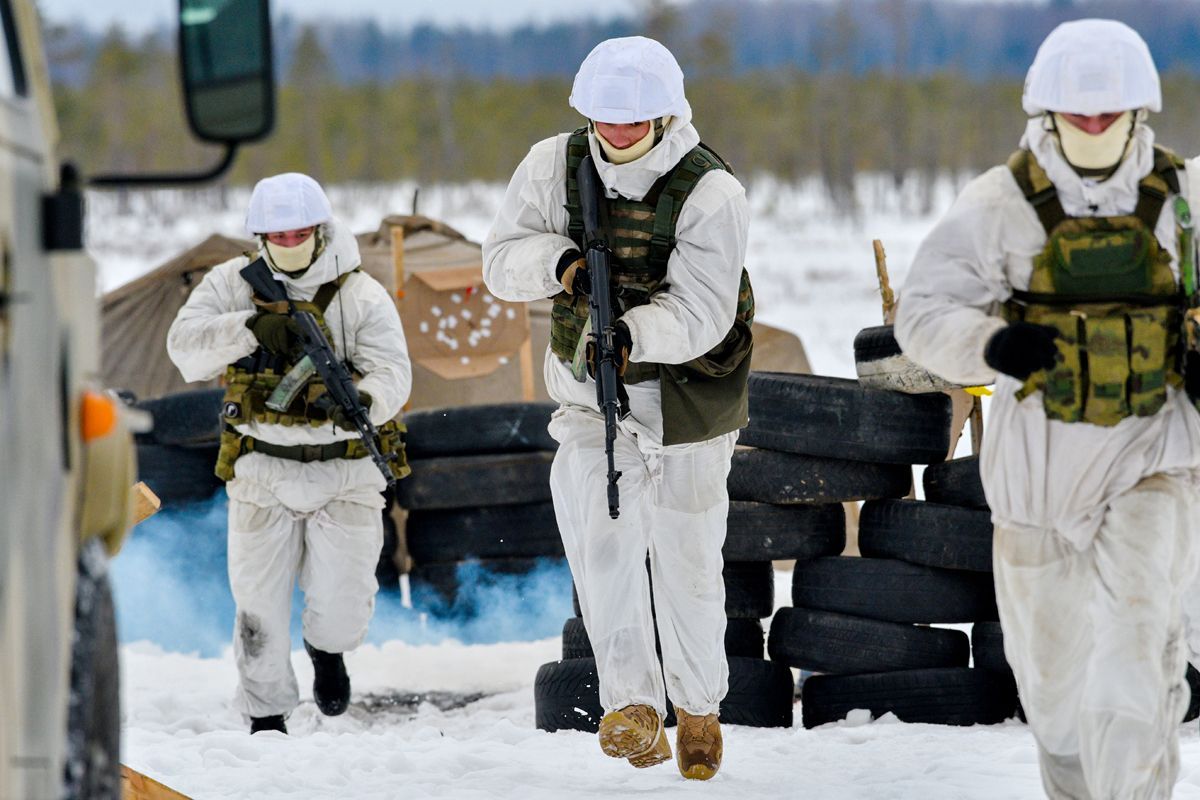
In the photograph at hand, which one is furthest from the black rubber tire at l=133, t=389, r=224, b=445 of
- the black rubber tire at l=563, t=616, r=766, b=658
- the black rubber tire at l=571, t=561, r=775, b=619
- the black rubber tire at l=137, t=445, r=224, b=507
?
the black rubber tire at l=571, t=561, r=775, b=619

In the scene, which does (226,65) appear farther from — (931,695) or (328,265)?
(931,695)

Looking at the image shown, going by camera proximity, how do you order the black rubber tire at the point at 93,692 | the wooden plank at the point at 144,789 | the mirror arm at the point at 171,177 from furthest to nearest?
the wooden plank at the point at 144,789 < the mirror arm at the point at 171,177 < the black rubber tire at the point at 93,692

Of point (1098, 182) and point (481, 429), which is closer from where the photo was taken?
point (1098, 182)

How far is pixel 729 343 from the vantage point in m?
5.13

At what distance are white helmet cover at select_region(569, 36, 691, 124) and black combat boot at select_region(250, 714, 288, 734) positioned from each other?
2.89m

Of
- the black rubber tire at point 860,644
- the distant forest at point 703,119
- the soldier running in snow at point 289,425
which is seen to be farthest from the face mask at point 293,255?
the distant forest at point 703,119

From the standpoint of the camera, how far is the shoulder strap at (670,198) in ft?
16.3

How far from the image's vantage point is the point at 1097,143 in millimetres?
3914

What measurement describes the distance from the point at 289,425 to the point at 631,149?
6.89ft

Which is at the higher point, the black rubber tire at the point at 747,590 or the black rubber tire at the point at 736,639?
the black rubber tire at the point at 747,590

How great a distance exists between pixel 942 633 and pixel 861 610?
0.30 metres

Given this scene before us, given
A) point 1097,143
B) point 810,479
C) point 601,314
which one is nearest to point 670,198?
point 601,314

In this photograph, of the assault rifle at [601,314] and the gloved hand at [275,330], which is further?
the gloved hand at [275,330]

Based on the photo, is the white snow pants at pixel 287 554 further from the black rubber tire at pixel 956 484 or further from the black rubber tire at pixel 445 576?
the black rubber tire at pixel 956 484
